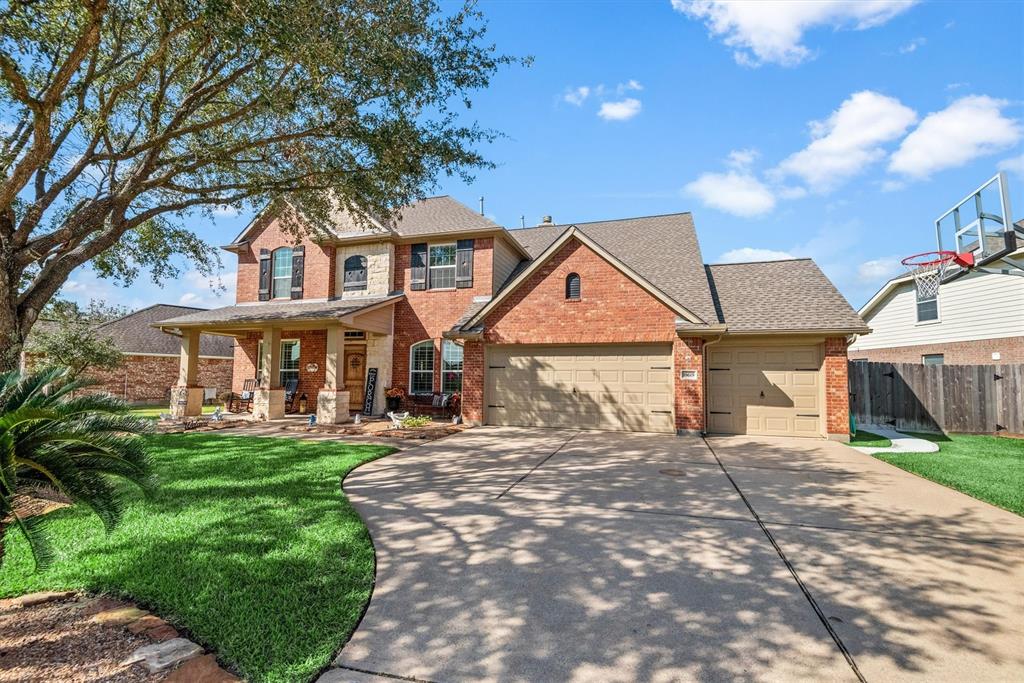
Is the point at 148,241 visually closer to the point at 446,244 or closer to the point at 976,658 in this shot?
the point at 446,244

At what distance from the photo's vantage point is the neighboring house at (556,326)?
12.0 metres

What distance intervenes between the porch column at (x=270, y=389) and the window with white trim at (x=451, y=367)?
5232 millimetres

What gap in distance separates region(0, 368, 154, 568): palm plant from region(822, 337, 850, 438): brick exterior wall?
1300cm

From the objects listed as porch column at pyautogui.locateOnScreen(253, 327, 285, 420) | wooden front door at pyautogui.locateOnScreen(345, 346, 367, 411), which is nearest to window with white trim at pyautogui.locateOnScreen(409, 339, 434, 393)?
wooden front door at pyautogui.locateOnScreen(345, 346, 367, 411)

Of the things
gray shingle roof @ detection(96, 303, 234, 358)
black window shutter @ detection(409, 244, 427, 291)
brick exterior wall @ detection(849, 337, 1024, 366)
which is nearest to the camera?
brick exterior wall @ detection(849, 337, 1024, 366)

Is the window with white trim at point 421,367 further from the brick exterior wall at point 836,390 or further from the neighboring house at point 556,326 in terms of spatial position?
the brick exterior wall at point 836,390

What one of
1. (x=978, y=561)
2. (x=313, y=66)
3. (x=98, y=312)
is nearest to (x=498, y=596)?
(x=978, y=561)

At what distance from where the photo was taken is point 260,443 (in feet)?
34.1

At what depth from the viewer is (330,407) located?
45.8 feet

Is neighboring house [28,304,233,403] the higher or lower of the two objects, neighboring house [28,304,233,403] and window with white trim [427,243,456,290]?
the lower

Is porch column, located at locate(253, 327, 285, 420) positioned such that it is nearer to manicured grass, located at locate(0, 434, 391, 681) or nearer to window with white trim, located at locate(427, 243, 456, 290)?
window with white trim, located at locate(427, 243, 456, 290)

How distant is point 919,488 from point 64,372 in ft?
34.3

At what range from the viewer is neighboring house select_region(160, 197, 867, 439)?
39.4 ft

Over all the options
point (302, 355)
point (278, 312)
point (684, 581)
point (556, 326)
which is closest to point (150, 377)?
point (302, 355)
